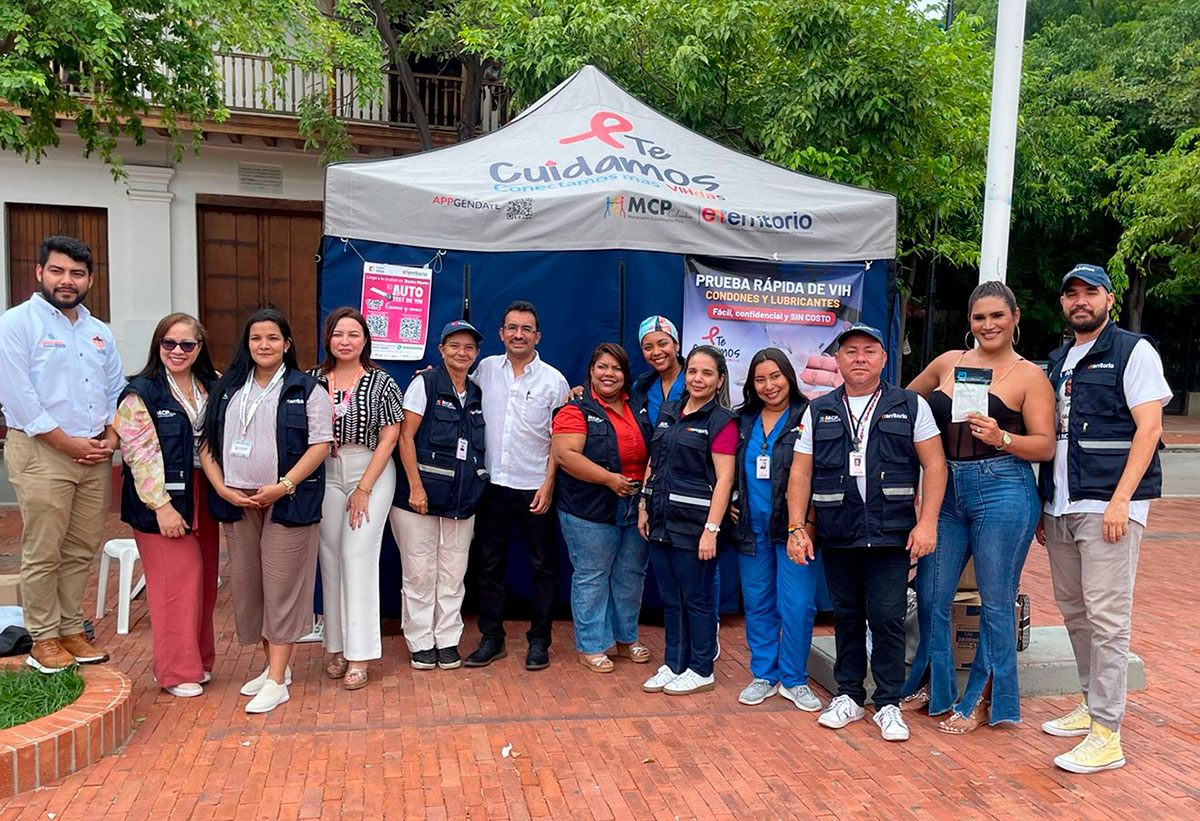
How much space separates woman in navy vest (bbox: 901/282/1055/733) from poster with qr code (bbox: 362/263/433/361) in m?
2.81

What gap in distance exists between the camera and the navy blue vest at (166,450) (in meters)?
4.30

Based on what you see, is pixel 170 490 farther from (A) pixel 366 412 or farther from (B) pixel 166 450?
(A) pixel 366 412

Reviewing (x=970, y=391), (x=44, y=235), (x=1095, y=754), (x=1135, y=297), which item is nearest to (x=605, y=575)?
(x=970, y=391)

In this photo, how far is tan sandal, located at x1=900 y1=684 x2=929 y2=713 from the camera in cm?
443

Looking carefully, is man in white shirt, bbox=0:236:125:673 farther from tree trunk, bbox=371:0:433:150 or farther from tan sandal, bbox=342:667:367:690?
tree trunk, bbox=371:0:433:150

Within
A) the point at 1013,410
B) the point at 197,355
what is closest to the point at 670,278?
the point at 1013,410

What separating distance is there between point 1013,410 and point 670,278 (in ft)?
7.36

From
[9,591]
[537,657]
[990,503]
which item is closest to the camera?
[990,503]

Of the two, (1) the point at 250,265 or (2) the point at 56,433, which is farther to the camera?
(1) the point at 250,265

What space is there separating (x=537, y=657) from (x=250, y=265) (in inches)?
440

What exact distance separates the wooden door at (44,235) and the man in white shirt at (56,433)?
10012mm

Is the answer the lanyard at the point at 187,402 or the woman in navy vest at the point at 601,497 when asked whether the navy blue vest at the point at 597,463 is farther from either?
the lanyard at the point at 187,402

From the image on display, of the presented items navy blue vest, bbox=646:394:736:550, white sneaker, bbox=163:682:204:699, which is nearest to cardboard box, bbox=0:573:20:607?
white sneaker, bbox=163:682:204:699

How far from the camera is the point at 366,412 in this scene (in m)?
4.53
